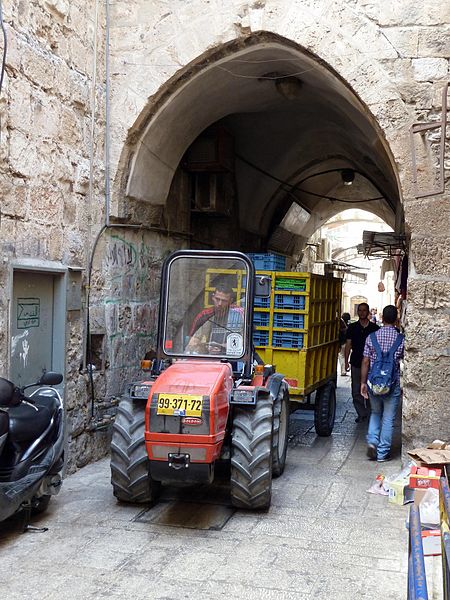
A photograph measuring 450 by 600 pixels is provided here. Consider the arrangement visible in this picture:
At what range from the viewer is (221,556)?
4672 mm

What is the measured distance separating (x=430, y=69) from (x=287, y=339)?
9.91 feet

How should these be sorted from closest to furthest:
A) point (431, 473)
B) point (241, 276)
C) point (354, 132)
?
point (431, 473), point (241, 276), point (354, 132)

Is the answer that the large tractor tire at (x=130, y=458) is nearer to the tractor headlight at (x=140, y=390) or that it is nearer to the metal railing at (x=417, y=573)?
the tractor headlight at (x=140, y=390)

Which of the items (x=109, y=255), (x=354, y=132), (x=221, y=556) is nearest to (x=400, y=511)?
(x=221, y=556)

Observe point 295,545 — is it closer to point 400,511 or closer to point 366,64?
point 400,511

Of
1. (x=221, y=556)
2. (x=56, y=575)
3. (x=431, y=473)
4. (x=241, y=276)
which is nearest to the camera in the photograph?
(x=56, y=575)

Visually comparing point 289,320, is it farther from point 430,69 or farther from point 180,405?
point 180,405

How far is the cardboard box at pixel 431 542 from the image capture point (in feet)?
14.6

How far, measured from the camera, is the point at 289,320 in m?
7.85

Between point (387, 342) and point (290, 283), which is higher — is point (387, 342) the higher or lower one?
the lower one

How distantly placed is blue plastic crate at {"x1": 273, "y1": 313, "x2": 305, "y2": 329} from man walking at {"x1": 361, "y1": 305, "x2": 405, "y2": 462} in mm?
747

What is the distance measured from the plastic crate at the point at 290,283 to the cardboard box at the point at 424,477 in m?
2.70

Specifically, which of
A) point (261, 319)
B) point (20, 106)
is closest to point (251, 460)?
point (261, 319)

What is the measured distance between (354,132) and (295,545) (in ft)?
22.9
